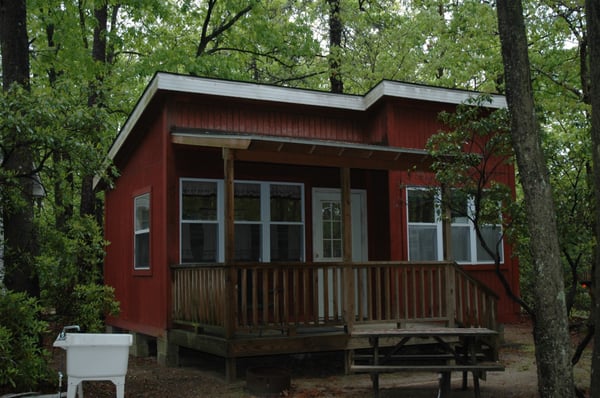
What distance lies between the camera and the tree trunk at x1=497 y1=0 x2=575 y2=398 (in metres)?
6.11

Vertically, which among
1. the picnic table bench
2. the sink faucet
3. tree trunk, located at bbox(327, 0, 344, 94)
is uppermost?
tree trunk, located at bbox(327, 0, 344, 94)

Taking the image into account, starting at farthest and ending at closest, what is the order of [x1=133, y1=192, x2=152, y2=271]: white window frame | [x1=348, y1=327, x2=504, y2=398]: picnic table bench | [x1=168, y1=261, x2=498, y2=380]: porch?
1. [x1=133, y1=192, x2=152, y2=271]: white window frame
2. [x1=168, y1=261, x2=498, y2=380]: porch
3. [x1=348, y1=327, x2=504, y2=398]: picnic table bench

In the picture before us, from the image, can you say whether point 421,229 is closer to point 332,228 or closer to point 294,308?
point 332,228

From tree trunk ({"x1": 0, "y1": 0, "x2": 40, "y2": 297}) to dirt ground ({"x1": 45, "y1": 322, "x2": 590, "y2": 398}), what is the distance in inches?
65.2

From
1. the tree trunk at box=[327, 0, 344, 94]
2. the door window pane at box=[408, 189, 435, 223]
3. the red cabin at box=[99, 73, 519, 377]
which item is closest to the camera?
the red cabin at box=[99, 73, 519, 377]

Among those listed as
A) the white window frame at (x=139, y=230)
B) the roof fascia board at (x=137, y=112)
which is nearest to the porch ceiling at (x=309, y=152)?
the roof fascia board at (x=137, y=112)

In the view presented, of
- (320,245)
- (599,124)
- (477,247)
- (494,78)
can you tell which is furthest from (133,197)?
(494,78)

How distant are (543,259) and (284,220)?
594 cm

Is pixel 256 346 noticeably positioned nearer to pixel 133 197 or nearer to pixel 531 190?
pixel 531 190

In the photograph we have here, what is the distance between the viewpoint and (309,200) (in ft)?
38.3

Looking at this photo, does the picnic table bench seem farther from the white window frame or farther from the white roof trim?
the white window frame

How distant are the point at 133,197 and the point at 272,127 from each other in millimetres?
3244

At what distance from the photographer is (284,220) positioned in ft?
37.4

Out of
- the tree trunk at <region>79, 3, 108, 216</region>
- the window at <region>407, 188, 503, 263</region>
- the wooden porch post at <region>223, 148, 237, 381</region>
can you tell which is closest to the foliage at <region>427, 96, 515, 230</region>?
the wooden porch post at <region>223, 148, 237, 381</region>
